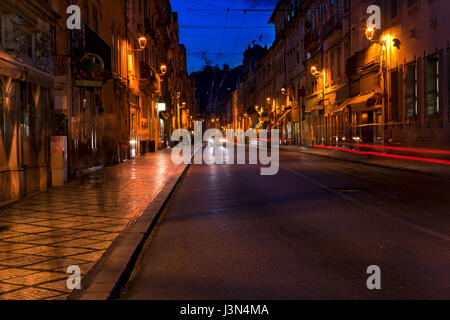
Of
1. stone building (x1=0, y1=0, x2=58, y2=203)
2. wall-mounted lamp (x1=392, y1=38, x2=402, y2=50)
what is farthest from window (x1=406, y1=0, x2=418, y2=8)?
stone building (x1=0, y1=0, x2=58, y2=203)

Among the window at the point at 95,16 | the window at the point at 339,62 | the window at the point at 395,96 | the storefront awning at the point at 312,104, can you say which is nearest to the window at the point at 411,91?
the window at the point at 395,96

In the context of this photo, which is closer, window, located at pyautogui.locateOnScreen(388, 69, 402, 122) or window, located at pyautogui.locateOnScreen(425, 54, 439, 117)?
window, located at pyautogui.locateOnScreen(425, 54, 439, 117)

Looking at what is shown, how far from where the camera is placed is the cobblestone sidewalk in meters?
4.56

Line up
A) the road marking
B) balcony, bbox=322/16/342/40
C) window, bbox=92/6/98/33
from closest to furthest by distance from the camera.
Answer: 1. the road marking
2. window, bbox=92/6/98/33
3. balcony, bbox=322/16/342/40

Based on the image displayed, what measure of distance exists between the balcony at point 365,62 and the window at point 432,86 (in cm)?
604

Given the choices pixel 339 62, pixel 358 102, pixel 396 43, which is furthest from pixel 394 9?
pixel 339 62

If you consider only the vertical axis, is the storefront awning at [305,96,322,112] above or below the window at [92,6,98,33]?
below

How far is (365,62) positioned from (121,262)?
27355 millimetres

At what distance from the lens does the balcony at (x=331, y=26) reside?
36031 millimetres

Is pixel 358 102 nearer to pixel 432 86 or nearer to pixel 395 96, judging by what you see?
pixel 395 96

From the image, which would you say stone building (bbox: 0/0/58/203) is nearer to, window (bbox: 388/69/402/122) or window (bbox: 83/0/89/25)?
window (bbox: 83/0/89/25)

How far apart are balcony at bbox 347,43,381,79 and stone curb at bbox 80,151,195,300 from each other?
2310 cm

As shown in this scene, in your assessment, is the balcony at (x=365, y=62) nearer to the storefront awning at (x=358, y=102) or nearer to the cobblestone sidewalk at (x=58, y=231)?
the storefront awning at (x=358, y=102)

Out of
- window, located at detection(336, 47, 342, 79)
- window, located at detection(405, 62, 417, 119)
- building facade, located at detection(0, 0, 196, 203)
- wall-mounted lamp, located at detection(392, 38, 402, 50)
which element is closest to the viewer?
building facade, located at detection(0, 0, 196, 203)
